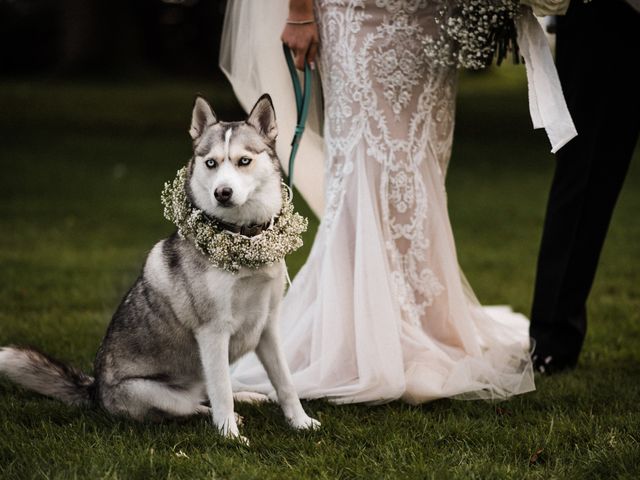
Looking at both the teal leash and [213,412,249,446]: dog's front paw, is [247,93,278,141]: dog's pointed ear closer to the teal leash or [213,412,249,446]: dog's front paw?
the teal leash

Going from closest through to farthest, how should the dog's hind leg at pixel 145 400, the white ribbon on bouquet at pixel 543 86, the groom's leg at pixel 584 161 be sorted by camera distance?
1. the dog's hind leg at pixel 145 400
2. the white ribbon on bouquet at pixel 543 86
3. the groom's leg at pixel 584 161

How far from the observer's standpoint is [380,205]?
417 centimetres

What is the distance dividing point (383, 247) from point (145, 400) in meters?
1.35

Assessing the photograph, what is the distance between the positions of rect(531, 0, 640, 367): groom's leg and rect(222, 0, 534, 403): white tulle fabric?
355 mm

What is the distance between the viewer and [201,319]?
339 cm

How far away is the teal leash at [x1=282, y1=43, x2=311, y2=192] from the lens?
393 cm

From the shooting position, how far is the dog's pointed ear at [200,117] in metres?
3.37

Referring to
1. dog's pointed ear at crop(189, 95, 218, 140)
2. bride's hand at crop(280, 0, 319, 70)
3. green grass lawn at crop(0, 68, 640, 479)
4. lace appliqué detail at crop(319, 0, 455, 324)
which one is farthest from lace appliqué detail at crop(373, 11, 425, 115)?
green grass lawn at crop(0, 68, 640, 479)

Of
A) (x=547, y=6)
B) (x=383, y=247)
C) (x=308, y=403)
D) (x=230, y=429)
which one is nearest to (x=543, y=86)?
(x=547, y=6)

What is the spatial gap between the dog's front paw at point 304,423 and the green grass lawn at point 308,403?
0.05 meters

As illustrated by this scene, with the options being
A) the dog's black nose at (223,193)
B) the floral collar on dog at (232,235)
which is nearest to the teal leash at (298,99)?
the floral collar on dog at (232,235)

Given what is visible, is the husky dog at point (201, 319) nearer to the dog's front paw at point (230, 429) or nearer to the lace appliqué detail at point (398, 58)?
the dog's front paw at point (230, 429)

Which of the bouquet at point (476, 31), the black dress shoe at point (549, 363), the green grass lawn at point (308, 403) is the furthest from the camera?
the black dress shoe at point (549, 363)

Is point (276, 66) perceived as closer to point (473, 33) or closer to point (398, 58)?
point (398, 58)
